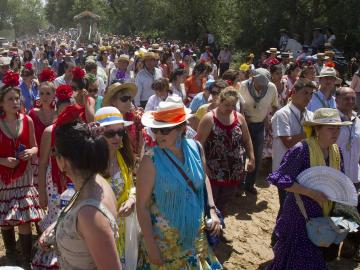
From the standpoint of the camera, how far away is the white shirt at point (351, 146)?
4.88m

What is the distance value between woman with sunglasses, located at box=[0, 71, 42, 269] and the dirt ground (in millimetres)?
768

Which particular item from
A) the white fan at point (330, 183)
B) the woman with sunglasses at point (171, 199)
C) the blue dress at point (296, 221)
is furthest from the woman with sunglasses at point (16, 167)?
the white fan at point (330, 183)

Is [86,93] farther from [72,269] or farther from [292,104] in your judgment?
[72,269]


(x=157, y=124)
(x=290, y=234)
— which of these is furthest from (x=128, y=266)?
(x=290, y=234)

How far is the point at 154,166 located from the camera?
2.97 metres

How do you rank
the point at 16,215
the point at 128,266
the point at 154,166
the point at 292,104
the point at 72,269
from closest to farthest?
the point at 72,269 < the point at 154,166 < the point at 128,266 < the point at 16,215 < the point at 292,104

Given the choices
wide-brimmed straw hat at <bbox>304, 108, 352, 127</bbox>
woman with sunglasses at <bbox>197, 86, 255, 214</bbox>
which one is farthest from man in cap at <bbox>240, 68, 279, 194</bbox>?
wide-brimmed straw hat at <bbox>304, 108, 352, 127</bbox>

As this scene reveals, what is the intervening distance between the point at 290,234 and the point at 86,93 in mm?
3069

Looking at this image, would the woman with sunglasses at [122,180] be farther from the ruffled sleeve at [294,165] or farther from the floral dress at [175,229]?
the ruffled sleeve at [294,165]

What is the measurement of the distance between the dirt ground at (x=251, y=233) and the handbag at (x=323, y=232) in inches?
59.6

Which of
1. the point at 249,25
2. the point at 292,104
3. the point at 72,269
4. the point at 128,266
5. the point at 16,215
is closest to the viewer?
the point at 72,269

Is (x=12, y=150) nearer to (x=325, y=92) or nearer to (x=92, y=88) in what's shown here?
(x=92, y=88)

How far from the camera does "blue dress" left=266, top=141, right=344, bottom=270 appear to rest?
3.65m

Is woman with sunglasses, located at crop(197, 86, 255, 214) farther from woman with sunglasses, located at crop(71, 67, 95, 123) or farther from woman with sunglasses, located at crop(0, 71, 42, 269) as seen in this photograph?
woman with sunglasses, located at crop(0, 71, 42, 269)
